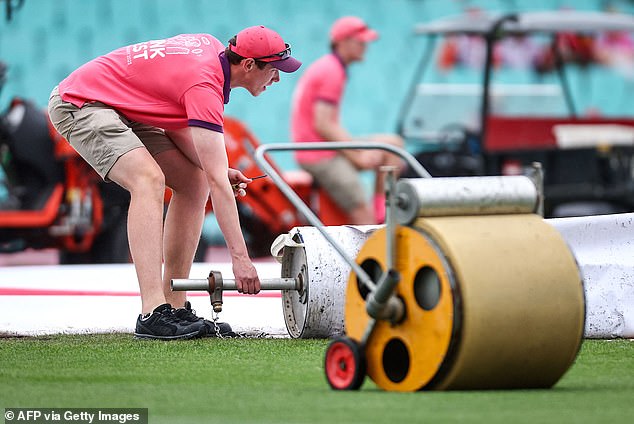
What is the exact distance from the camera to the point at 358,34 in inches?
433

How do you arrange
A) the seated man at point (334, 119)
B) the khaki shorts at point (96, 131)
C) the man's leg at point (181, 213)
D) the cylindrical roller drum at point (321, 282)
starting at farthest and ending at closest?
the seated man at point (334, 119), the man's leg at point (181, 213), the cylindrical roller drum at point (321, 282), the khaki shorts at point (96, 131)

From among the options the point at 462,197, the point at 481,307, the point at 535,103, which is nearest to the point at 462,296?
the point at 481,307

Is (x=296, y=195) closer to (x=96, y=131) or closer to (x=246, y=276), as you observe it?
(x=246, y=276)

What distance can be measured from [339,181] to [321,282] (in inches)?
200

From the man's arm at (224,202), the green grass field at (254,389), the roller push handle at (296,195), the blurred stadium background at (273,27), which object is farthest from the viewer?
the blurred stadium background at (273,27)

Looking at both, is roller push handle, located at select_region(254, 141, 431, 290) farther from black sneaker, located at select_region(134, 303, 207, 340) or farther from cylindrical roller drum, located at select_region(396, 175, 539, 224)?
black sneaker, located at select_region(134, 303, 207, 340)

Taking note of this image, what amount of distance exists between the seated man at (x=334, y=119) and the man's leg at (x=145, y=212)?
4.67m

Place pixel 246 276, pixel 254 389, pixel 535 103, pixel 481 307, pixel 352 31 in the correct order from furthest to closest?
pixel 535 103 < pixel 352 31 < pixel 246 276 < pixel 254 389 < pixel 481 307

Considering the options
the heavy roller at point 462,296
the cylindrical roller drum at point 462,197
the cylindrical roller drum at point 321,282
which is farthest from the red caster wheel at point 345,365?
the cylindrical roller drum at point 321,282

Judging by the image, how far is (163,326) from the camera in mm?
6016

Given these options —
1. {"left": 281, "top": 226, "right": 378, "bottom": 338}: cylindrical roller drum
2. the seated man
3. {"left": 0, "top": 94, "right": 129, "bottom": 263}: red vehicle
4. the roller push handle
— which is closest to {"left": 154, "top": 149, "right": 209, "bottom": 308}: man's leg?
{"left": 281, "top": 226, "right": 378, "bottom": 338}: cylindrical roller drum

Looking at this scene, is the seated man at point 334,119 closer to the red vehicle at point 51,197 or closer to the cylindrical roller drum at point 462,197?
the red vehicle at point 51,197

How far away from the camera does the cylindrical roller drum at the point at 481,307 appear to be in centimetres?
421

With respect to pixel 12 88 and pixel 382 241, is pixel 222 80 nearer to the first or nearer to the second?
pixel 382 241
